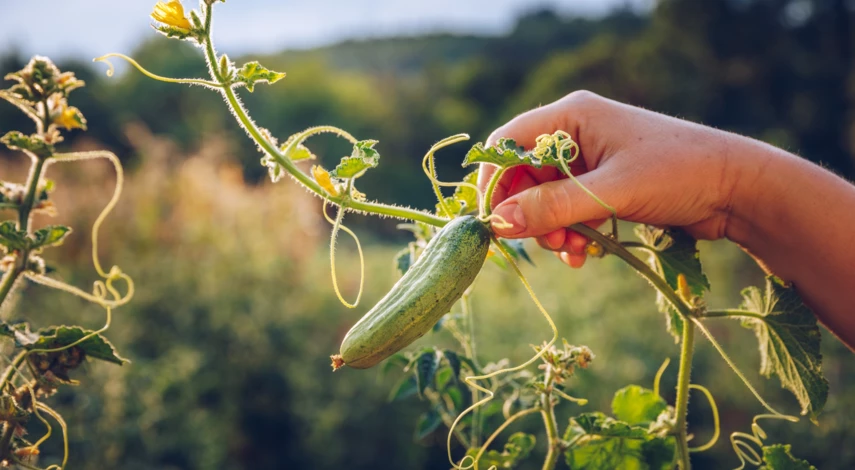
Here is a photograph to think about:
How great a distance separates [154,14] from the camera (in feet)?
3.04

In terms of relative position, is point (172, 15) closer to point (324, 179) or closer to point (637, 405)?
point (324, 179)

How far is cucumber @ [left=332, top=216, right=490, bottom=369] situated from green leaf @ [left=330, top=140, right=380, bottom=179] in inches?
7.5

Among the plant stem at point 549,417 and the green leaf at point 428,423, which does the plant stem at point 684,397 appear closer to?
the plant stem at point 549,417

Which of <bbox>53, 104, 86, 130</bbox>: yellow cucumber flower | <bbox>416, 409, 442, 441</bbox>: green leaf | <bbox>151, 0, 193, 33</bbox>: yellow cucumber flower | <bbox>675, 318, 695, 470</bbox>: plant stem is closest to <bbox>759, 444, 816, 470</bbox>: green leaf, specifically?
<bbox>675, 318, 695, 470</bbox>: plant stem

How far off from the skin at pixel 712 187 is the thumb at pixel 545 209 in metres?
0.06

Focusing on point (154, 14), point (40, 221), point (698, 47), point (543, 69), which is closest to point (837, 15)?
point (698, 47)

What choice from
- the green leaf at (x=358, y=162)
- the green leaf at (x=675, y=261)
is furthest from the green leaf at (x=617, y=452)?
the green leaf at (x=358, y=162)

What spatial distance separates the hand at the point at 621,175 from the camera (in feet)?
3.89

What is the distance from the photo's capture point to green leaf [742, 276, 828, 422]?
118cm

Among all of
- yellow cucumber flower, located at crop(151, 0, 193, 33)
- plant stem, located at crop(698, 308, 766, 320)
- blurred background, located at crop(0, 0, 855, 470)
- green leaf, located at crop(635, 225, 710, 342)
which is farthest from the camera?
blurred background, located at crop(0, 0, 855, 470)

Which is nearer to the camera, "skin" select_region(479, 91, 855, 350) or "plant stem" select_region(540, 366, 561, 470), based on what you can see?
"plant stem" select_region(540, 366, 561, 470)

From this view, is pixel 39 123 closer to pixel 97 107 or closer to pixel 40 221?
pixel 40 221

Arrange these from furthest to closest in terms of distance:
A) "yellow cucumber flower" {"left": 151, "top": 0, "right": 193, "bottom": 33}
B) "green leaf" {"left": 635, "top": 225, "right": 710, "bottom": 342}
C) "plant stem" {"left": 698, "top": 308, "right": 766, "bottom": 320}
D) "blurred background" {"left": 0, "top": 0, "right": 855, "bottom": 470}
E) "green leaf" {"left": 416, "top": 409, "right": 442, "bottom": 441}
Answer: "blurred background" {"left": 0, "top": 0, "right": 855, "bottom": 470}, "green leaf" {"left": 416, "top": 409, "right": 442, "bottom": 441}, "green leaf" {"left": 635, "top": 225, "right": 710, "bottom": 342}, "plant stem" {"left": 698, "top": 308, "right": 766, "bottom": 320}, "yellow cucumber flower" {"left": 151, "top": 0, "right": 193, "bottom": 33}

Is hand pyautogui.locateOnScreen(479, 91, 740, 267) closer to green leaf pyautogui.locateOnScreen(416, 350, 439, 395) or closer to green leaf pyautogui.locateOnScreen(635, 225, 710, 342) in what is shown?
green leaf pyautogui.locateOnScreen(635, 225, 710, 342)
